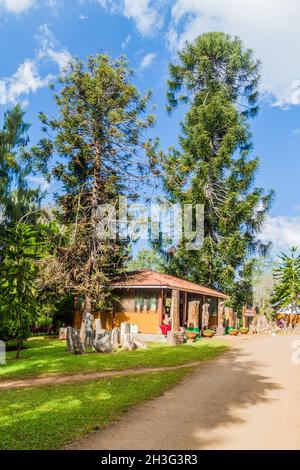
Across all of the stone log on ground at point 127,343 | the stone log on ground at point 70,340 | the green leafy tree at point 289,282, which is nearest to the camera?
the stone log on ground at point 70,340

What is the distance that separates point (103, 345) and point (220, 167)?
910 inches

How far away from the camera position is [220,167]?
1371 inches

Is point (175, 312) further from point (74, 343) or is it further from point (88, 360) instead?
point (88, 360)

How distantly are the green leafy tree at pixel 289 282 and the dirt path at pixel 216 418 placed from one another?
3574 cm

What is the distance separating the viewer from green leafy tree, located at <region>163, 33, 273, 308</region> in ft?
109

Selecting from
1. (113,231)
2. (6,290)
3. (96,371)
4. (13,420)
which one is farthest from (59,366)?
(113,231)

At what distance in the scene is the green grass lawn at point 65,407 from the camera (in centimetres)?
598

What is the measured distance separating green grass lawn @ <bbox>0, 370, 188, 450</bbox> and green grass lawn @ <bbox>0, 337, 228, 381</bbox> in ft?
7.52

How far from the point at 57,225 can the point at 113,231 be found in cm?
541

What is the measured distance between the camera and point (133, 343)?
59.3 ft

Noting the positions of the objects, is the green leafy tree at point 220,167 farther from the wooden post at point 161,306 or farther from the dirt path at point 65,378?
the dirt path at point 65,378

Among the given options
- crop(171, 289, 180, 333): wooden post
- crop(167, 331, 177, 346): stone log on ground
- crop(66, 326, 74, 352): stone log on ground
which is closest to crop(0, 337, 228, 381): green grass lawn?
crop(66, 326, 74, 352): stone log on ground

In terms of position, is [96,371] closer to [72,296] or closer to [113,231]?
[113,231]

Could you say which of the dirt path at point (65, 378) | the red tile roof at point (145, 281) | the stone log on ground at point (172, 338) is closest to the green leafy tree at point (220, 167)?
the red tile roof at point (145, 281)
